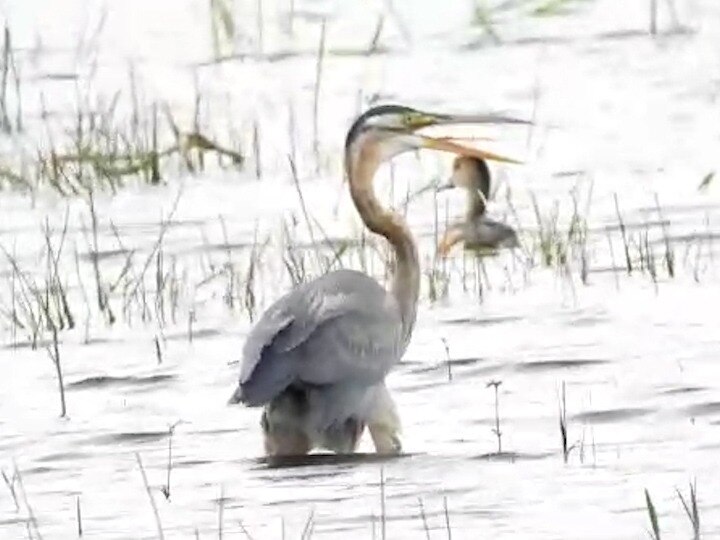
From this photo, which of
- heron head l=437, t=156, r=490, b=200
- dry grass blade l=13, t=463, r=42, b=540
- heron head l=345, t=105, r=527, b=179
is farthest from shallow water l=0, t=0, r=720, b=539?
heron head l=345, t=105, r=527, b=179

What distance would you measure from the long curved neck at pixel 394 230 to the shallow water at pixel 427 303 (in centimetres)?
23

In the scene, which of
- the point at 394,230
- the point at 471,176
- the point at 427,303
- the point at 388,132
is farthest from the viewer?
the point at 471,176

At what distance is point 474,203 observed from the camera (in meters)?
11.3

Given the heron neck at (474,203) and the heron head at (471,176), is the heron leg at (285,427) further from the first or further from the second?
the heron head at (471,176)

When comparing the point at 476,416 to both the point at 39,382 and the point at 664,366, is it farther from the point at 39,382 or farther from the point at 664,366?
the point at 39,382

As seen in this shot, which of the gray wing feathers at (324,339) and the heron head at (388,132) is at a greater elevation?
the heron head at (388,132)

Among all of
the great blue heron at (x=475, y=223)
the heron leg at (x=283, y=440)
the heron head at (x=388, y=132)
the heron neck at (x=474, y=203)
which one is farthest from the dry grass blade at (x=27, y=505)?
the heron neck at (x=474, y=203)

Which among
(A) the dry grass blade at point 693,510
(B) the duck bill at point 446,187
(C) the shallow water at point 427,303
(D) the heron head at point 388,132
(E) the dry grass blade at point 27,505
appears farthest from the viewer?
(B) the duck bill at point 446,187

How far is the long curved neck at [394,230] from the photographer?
8.20 meters

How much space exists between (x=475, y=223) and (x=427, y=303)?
3.90 feet

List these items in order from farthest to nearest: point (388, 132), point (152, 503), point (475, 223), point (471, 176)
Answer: point (471, 176) → point (475, 223) → point (388, 132) → point (152, 503)

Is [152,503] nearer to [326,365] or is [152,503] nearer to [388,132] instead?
[326,365]

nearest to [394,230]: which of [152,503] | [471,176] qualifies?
[152,503]

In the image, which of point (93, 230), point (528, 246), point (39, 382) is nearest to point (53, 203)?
point (93, 230)
